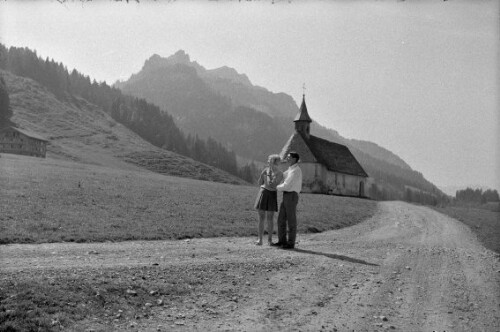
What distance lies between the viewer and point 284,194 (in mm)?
14062

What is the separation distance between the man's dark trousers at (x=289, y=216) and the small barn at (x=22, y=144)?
83.4 metres

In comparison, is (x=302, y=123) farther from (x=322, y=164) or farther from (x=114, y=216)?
(x=114, y=216)

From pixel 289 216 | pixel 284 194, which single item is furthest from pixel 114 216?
pixel 289 216

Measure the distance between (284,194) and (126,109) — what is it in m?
181

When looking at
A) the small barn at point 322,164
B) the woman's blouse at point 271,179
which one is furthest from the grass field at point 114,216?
the small barn at point 322,164

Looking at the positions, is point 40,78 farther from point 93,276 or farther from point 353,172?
point 93,276

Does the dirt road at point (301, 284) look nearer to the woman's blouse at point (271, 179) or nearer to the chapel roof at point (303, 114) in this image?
the woman's blouse at point (271, 179)

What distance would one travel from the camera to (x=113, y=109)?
182 m

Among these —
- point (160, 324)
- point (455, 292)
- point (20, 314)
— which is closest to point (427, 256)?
point (455, 292)

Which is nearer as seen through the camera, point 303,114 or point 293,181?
point 293,181

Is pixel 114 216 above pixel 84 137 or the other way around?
the other way around

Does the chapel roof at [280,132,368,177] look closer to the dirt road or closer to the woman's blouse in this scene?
the woman's blouse

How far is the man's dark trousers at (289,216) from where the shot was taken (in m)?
13.8

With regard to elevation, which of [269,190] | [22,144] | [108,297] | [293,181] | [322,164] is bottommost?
[108,297]
